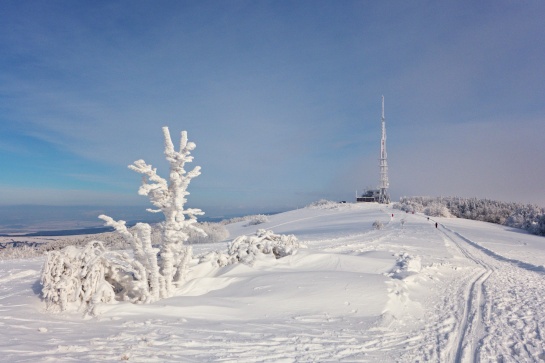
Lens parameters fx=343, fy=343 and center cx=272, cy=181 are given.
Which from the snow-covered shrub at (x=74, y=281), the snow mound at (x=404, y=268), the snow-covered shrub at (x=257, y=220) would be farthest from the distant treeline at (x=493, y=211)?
the snow-covered shrub at (x=74, y=281)

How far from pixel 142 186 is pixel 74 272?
187cm

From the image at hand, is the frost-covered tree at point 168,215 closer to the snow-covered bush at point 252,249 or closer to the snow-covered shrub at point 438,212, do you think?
the snow-covered bush at point 252,249

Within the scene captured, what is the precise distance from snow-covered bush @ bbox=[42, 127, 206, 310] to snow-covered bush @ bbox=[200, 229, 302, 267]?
230 cm

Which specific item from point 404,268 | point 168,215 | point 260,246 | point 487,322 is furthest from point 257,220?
point 487,322

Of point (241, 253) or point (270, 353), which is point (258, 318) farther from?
point (241, 253)

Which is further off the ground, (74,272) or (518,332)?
(74,272)

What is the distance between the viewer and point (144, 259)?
22.8ft

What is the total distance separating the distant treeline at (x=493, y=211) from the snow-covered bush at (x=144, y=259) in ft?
109

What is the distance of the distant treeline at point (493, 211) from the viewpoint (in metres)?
31.9

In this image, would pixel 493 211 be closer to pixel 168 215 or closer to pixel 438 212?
pixel 438 212

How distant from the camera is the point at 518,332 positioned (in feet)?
18.5

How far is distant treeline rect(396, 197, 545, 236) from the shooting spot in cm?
3191

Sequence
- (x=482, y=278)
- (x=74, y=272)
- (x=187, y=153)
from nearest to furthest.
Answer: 1. (x=74, y=272)
2. (x=187, y=153)
3. (x=482, y=278)

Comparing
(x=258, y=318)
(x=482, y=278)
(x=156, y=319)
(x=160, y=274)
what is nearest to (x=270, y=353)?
(x=258, y=318)
